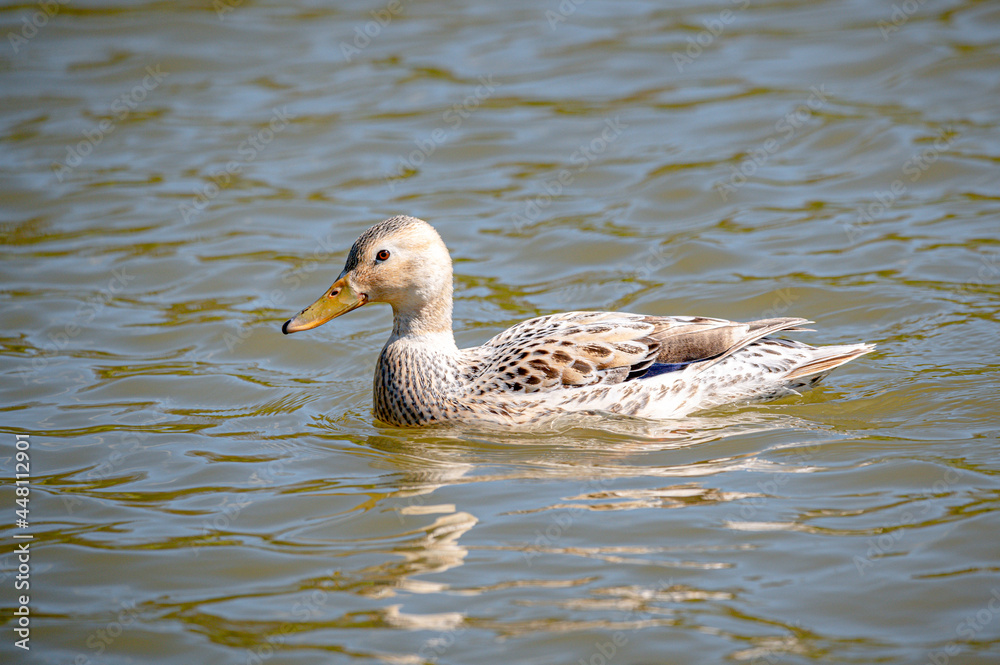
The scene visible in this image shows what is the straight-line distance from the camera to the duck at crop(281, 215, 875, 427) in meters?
7.61

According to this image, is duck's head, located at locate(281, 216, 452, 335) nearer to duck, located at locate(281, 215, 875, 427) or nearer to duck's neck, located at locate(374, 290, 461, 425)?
duck, located at locate(281, 215, 875, 427)

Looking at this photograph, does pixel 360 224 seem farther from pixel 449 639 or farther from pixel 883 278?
pixel 449 639

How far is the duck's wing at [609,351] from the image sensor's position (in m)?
7.62

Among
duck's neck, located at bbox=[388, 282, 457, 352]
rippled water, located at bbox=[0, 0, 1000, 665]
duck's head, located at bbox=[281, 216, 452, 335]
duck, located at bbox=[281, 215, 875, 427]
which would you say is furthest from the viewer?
duck's neck, located at bbox=[388, 282, 457, 352]

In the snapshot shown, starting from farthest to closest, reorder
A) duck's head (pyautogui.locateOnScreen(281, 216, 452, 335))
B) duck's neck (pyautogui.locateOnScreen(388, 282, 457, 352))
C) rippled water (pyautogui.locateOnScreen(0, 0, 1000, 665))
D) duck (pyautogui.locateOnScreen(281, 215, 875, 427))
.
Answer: duck's neck (pyautogui.locateOnScreen(388, 282, 457, 352)) < duck's head (pyautogui.locateOnScreen(281, 216, 452, 335)) < duck (pyautogui.locateOnScreen(281, 215, 875, 427)) < rippled water (pyautogui.locateOnScreen(0, 0, 1000, 665))

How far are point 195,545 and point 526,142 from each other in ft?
26.1

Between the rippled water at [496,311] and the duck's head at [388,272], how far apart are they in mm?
973

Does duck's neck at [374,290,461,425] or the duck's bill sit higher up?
the duck's bill

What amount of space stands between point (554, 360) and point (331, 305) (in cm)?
169

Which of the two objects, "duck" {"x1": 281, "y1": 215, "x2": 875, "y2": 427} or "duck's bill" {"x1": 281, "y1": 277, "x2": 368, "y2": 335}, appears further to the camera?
"duck's bill" {"x1": 281, "y1": 277, "x2": 368, "y2": 335}

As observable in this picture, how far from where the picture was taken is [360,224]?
1156 centimetres

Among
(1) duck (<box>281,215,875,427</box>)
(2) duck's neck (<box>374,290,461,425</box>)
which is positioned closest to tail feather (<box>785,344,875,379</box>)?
(1) duck (<box>281,215,875,427</box>)

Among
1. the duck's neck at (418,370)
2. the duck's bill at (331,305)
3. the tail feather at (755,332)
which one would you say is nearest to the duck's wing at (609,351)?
the tail feather at (755,332)

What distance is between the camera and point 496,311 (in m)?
10.2
